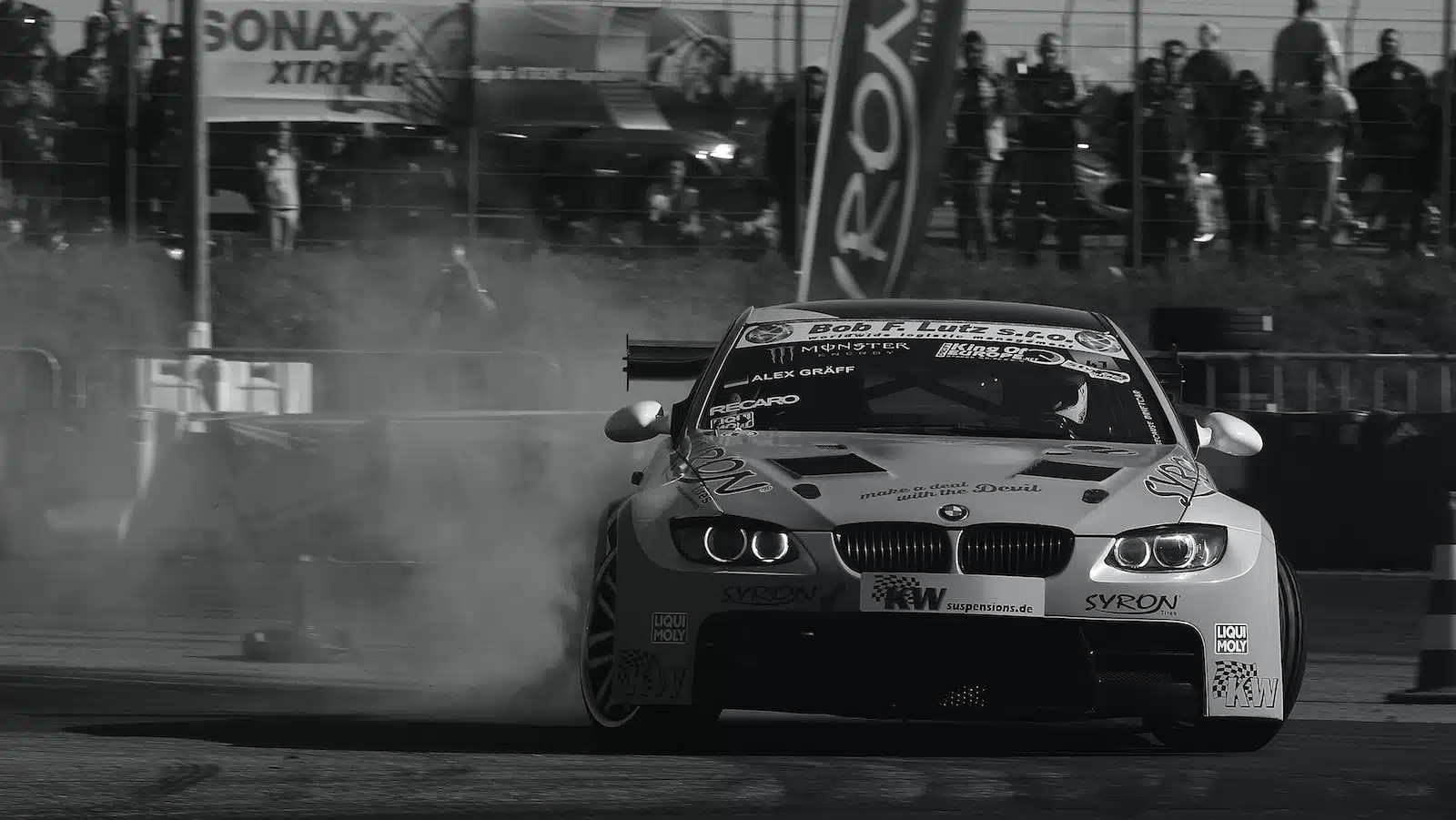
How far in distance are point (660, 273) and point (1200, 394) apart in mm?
5813

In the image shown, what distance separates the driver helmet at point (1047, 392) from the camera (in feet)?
24.7

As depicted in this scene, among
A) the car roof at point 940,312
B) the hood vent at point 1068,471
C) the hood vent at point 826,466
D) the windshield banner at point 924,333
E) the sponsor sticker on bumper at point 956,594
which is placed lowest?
the sponsor sticker on bumper at point 956,594

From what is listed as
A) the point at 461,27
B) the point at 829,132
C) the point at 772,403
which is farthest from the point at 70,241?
the point at 772,403

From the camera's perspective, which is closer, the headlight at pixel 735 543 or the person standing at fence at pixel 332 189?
the headlight at pixel 735 543

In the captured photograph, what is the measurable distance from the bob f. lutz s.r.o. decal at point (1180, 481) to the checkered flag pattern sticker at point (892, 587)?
0.76 m

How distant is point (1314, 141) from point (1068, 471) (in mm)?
13827

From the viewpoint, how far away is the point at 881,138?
15547 mm

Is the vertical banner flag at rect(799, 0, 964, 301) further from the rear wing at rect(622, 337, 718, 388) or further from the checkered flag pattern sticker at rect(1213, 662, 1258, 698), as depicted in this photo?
the checkered flag pattern sticker at rect(1213, 662, 1258, 698)

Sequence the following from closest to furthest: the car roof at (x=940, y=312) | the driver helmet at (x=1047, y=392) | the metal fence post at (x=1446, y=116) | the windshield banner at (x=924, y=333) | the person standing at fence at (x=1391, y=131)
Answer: the driver helmet at (x=1047, y=392) → the windshield banner at (x=924, y=333) → the car roof at (x=940, y=312) → the person standing at fence at (x=1391, y=131) → the metal fence post at (x=1446, y=116)

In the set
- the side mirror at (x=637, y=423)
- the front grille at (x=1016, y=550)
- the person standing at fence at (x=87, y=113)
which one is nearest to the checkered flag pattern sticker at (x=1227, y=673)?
the front grille at (x=1016, y=550)

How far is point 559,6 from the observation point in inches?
788

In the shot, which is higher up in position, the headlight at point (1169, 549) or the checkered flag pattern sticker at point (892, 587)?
the headlight at point (1169, 549)

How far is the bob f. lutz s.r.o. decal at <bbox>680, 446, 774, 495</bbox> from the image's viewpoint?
21.5ft

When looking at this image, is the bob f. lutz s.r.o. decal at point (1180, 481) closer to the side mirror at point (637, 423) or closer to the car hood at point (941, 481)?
the car hood at point (941, 481)
